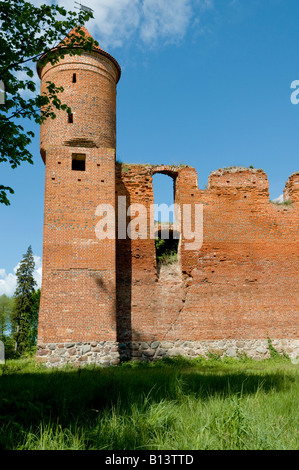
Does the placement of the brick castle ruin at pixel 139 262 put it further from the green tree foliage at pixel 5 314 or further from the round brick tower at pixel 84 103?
the green tree foliage at pixel 5 314

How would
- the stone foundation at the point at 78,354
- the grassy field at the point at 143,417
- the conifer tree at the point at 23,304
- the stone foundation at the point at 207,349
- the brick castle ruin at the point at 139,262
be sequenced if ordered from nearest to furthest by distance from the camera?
1. the grassy field at the point at 143,417
2. the stone foundation at the point at 78,354
3. the brick castle ruin at the point at 139,262
4. the stone foundation at the point at 207,349
5. the conifer tree at the point at 23,304

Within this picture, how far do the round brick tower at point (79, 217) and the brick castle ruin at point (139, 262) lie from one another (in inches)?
1.5

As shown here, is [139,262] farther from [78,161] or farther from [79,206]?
[78,161]

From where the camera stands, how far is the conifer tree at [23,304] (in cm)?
2947

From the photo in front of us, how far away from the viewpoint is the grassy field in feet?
11.9

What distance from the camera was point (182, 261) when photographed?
1403 cm

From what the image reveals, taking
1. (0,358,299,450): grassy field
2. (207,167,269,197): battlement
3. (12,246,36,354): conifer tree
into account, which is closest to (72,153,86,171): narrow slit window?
(207,167,269,197): battlement

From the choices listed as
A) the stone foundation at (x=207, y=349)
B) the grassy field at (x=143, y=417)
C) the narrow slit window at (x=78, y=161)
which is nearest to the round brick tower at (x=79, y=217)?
the narrow slit window at (x=78, y=161)

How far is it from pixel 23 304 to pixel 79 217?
20300 mm

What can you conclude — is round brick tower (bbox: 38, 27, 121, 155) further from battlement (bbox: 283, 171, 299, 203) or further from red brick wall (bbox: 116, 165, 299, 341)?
battlement (bbox: 283, 171, 299, 203)

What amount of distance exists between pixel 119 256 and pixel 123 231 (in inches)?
39.2

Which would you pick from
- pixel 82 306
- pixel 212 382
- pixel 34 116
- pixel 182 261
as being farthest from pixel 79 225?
pixel 212 382

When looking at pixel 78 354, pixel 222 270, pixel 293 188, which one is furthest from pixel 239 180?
pixel 78 354

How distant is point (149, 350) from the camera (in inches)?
506
